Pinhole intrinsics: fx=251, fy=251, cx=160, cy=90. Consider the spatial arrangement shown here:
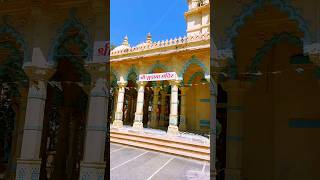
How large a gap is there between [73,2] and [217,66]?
6.32 feet

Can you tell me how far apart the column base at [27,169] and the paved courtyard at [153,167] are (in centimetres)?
111

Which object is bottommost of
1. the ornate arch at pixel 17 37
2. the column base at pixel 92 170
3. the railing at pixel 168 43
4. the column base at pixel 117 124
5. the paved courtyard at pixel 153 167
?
the paved courtyard at pixel 153 167

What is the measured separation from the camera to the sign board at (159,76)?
8875 millimetres

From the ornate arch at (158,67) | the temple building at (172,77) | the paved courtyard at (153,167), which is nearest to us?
the paved courtyard at (153,167)

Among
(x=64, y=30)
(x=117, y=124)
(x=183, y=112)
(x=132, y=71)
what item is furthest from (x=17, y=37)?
(x=183, y=112)

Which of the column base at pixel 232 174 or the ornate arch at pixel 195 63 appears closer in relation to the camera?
the column base at pixel 232 174

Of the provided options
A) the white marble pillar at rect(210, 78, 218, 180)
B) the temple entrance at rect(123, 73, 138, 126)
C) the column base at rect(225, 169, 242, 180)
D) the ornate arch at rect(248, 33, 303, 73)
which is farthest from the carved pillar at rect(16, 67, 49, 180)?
Answer: the temple entrance at rect(123, 73, 138, 126)

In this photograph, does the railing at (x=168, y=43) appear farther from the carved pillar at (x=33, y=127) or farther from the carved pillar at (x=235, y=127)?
the carved pillar at (x=33, y=127)

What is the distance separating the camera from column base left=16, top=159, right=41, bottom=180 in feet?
9.60

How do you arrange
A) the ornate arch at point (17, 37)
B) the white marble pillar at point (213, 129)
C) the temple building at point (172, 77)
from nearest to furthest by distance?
the white marble pillar at point (213, 129) → the ornate arch at point (17, 37) → the temple building at point (172, 77)

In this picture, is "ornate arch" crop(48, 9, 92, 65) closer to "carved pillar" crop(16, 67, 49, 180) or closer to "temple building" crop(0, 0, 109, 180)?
"temple building" crop(0, 0, 109, 180)

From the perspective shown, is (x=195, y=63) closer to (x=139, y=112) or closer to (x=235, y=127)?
(x=139, y=112)

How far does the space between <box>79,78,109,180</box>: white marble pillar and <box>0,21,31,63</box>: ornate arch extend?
108 cm

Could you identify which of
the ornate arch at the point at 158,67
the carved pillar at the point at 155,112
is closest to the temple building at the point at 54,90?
the ornate arch at the point at 158,67
